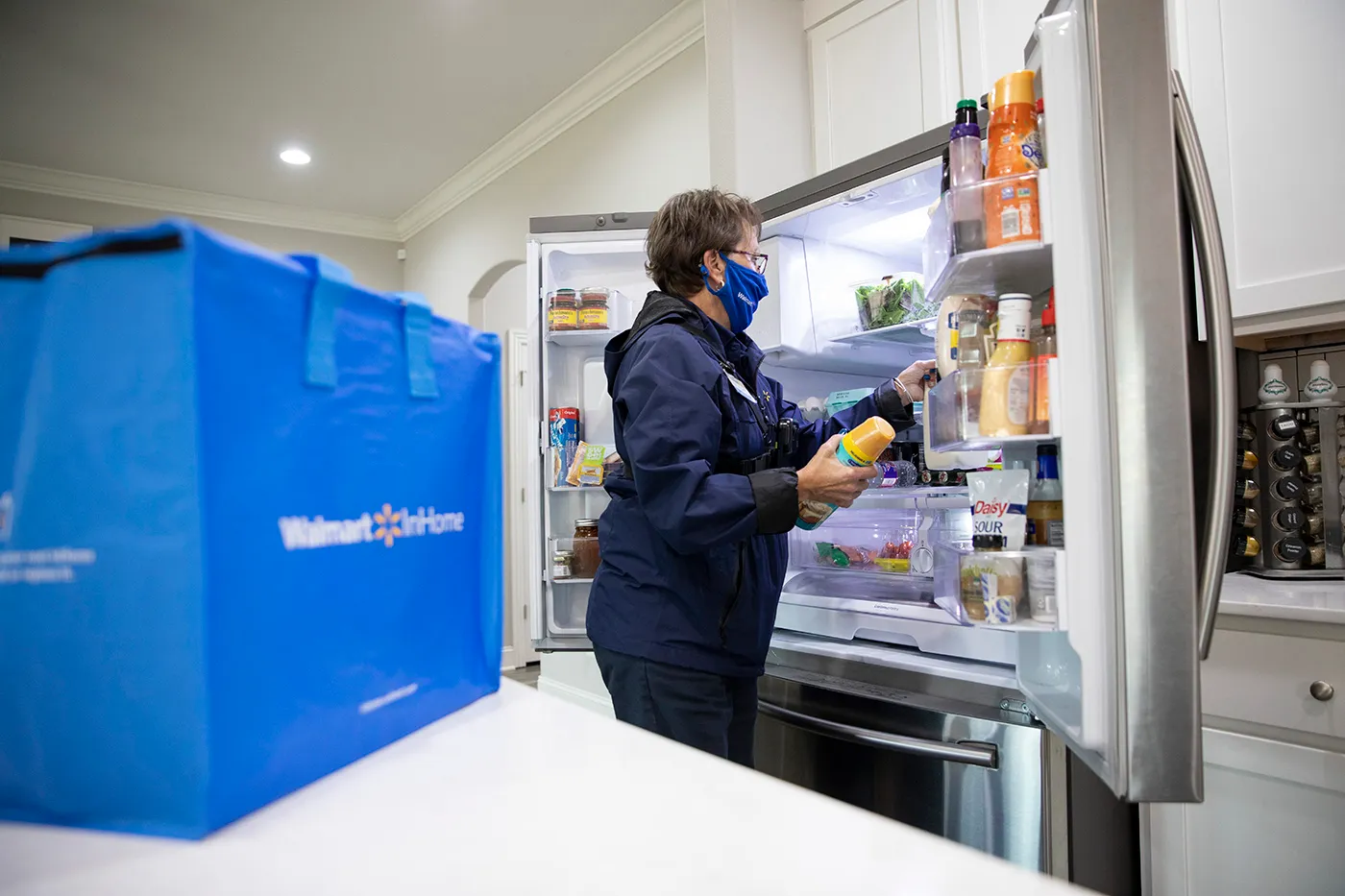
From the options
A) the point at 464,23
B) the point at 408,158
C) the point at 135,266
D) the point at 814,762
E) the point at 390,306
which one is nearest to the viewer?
the point at 135,266

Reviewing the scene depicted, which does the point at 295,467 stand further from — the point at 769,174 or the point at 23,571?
the point at 769,174

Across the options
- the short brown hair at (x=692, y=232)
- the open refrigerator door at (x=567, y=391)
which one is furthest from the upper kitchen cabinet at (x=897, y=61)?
the short brown hair at (x=692, y=232)

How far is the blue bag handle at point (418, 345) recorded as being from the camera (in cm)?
62

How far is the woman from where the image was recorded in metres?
1.49

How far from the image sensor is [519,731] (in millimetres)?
663

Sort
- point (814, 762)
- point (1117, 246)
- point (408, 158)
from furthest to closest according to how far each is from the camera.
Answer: point (408, 158) → point (814, 762) → point (1117, 246)

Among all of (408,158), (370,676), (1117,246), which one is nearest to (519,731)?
(370,676)

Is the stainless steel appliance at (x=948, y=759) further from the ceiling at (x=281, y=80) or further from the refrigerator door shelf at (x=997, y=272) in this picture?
the ceiling at (x=281, y=80)

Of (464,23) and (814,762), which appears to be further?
(464,23)

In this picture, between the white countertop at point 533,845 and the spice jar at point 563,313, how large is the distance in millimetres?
2242

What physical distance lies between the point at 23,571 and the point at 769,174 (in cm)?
263

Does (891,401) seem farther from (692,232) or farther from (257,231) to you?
(257,231)

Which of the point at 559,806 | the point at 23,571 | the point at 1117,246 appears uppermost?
the point at 1117,246

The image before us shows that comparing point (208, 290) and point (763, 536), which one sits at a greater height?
point (208, 290)
